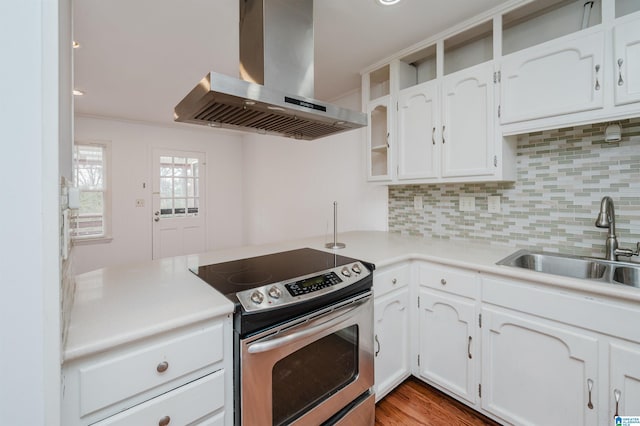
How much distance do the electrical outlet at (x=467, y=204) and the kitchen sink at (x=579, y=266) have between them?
0.44 meters

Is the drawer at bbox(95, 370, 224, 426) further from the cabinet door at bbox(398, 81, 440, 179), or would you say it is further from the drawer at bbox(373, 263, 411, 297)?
the cabinet door at bbox(398, 81, 440, 179)

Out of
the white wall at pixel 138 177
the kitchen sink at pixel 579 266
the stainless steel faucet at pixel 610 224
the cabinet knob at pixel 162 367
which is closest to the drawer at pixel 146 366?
the cabinet knob at pixel 162 367

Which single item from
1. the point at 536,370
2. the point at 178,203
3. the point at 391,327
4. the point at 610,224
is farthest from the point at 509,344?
the point at 178,203

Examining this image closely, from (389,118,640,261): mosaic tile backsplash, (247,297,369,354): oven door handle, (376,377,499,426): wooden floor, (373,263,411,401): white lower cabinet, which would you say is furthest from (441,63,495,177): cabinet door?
(376,377,499,426): wooden floor

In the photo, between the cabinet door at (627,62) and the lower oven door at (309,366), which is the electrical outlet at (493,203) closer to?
the cabinet door at (627,62)

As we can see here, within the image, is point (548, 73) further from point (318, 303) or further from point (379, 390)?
point (379, 390)

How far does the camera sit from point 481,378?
4.94ft

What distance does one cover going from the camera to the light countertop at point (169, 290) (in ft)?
2.64

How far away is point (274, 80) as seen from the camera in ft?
4.38

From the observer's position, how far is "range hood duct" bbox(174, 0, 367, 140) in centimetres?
120

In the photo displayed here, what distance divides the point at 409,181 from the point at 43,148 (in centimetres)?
199

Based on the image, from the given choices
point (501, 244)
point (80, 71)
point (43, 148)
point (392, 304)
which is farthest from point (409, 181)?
point (80, 71)

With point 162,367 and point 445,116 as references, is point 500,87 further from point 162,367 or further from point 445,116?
point 162,367

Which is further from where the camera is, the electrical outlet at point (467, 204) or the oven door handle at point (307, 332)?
the electrical outlet at point (467, 204)
